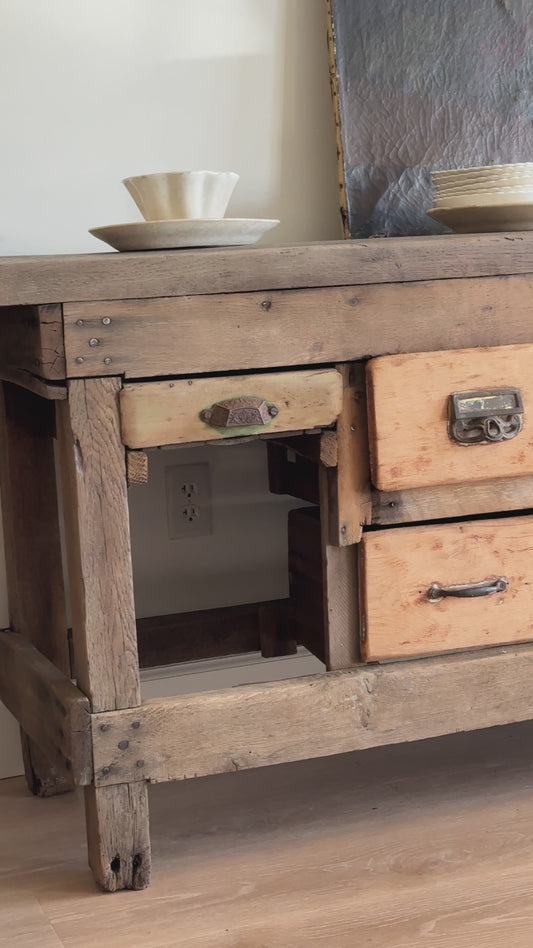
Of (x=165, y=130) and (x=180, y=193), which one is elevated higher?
(x=165, y=130)

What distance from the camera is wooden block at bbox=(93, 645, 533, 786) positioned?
51.3 inches

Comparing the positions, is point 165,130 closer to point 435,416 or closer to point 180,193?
point 180,193

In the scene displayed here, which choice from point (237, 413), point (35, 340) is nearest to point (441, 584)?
point (237, 413)

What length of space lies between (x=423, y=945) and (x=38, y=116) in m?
1.20

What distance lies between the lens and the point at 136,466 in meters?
1.27

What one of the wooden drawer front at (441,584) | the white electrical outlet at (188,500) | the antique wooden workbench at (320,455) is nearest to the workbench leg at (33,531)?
the antique wooden workbench at (320,455)

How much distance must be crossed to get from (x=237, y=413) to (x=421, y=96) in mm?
757

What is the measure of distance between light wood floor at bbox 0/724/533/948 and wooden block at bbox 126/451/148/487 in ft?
1.60

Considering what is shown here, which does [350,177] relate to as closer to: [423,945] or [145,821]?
[145,821]

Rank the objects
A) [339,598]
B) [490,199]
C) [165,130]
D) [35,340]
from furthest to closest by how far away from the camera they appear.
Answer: [165,130] < [490,199] < [339,598] < [35,340]

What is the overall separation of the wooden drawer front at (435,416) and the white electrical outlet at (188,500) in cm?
53

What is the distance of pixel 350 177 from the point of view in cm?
174

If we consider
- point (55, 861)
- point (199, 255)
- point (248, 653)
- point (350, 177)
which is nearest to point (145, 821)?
point (55, 861)

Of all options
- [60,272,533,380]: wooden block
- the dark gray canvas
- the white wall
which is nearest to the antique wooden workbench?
[60,272,533,380]: wooden block
